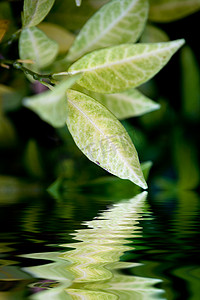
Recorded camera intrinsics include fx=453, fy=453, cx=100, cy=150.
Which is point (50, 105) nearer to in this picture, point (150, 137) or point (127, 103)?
point (127, 103)

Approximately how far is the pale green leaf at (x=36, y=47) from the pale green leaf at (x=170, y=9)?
0.14 meters

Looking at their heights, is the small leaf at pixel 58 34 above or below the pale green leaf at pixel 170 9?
below

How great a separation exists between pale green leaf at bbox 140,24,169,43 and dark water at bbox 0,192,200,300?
149mm

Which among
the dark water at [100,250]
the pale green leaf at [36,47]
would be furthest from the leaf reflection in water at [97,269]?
the pale green leaf at [36,47]

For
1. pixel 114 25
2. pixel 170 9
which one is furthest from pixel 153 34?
pixel 114 25

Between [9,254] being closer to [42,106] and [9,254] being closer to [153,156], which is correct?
[42,106]

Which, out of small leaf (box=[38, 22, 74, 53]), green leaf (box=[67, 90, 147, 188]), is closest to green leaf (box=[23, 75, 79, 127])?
green leaf (box=[67, 90, 147, 188])

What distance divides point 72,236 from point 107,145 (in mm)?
63

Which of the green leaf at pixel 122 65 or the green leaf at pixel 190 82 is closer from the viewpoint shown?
the green leaf at pixel 122 65

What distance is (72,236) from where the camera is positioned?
0.27m

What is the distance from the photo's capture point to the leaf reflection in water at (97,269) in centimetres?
17

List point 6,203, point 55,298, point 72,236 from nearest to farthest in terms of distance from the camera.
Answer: point 55,298, point 72,236, point 6,203

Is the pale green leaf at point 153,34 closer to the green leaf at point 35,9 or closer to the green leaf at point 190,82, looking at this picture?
the green leaf at point 190,82

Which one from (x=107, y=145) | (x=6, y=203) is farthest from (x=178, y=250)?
(x=6, y=203)
